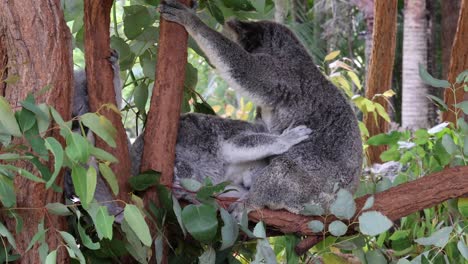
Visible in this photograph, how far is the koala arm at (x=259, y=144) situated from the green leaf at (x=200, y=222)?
595 millimetres

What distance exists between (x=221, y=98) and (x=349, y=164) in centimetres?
717

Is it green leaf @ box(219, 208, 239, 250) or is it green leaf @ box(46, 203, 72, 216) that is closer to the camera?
green leaf @ box(46, 203, 72, 216)

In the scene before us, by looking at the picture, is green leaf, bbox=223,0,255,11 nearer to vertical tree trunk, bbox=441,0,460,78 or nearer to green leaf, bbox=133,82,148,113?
green leaf, bbox=133,82,148,113

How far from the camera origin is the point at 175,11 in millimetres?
2748

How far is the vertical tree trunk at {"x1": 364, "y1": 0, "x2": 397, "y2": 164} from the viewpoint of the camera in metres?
4.84

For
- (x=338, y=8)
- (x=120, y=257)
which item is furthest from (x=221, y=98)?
(x=120, y=257)

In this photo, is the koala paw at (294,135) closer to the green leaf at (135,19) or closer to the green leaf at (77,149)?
the green leaf at (135,19)

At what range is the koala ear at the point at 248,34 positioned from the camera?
11.0 ft

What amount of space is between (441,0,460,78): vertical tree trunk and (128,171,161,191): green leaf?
622 cm

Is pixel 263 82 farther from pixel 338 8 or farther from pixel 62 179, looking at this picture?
pixel 338 8

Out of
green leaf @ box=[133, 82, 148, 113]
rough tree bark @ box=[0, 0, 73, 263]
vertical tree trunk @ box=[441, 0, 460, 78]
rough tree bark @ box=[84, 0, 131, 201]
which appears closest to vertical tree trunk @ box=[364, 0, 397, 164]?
green leaf @ box=[133, 82, 148, 113]

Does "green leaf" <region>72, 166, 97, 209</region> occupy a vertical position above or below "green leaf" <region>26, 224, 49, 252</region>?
above

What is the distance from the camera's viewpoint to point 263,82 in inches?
123

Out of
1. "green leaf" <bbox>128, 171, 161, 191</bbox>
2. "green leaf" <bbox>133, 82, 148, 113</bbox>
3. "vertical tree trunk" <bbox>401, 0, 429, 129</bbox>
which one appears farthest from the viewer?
"vertical tree trunk" <bbox>401, 0, 429, 129</bbox>
